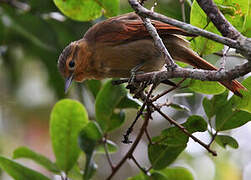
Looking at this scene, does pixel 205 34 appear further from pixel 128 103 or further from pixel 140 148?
pixel 140 148

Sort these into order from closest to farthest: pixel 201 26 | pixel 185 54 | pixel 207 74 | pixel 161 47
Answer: pixel 207 74, pixel 161 47, pixel 201 26, pixel 185 54

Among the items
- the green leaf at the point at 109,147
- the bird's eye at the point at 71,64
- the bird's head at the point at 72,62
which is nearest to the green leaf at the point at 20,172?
the green leaf at the point at 109,147

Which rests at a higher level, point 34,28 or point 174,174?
point 34,28

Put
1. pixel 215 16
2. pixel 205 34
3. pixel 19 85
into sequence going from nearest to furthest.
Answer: pixel 205 34 < pixel 215 16 < pixel 19 85

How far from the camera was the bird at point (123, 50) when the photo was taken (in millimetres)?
3336

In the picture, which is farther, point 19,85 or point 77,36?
point 19,85

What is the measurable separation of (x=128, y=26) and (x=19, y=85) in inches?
100

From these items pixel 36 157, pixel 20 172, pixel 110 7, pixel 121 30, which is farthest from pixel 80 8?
pixel 20 172

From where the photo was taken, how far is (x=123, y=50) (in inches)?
137

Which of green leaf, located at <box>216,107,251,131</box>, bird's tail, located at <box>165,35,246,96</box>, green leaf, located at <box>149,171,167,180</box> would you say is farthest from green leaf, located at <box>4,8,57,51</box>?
green leaf, located at <box>216,107,251,131</box>

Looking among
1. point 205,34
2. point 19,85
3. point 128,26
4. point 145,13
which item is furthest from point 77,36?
point 205,34

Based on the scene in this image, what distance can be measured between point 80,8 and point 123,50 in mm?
467

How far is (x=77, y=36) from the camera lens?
4480 millimetres

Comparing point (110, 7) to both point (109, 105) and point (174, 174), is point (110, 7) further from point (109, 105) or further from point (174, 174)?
point (174, 174)
